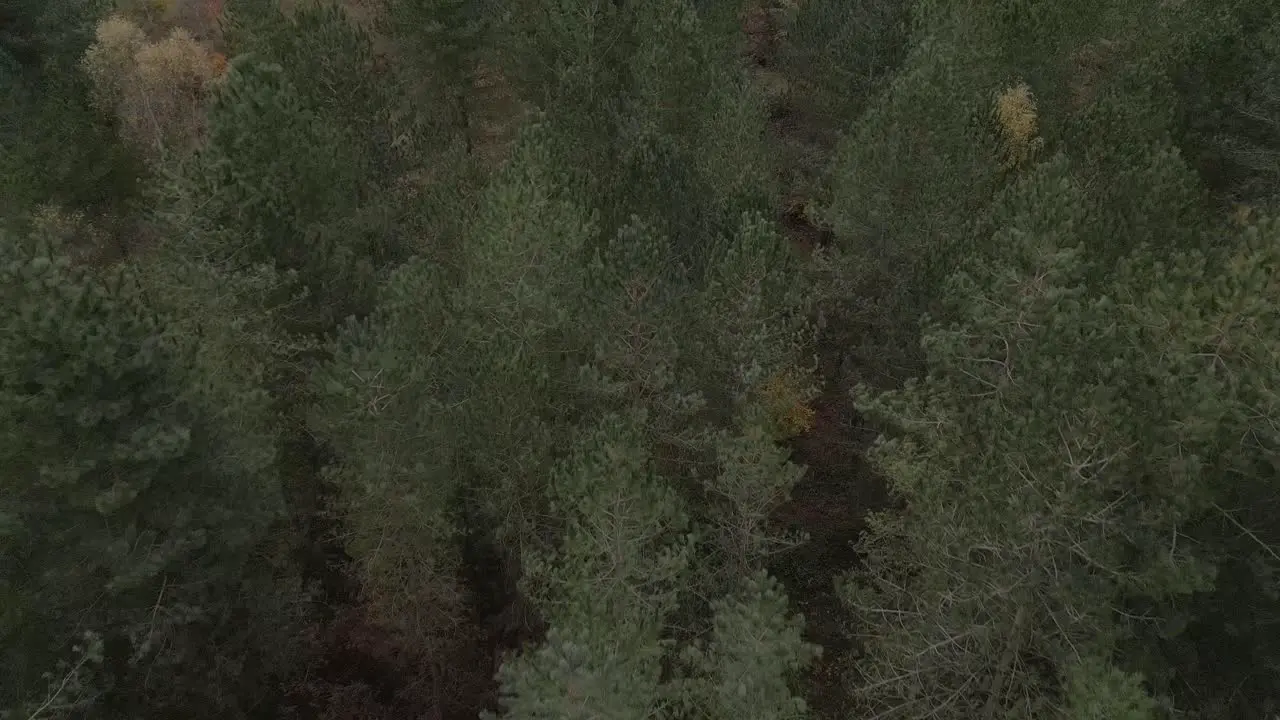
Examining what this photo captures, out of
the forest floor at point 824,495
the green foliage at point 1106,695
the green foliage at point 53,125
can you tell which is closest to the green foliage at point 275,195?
the green foliage at point 53,125

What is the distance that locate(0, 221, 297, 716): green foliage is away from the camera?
14.0 meters

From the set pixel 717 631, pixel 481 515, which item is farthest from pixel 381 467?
pixel 717 631

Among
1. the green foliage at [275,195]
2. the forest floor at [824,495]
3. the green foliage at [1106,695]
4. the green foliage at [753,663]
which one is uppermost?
the green foliage at [275,195]

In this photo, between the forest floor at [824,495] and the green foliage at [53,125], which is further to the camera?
the green foliage at [53,125]

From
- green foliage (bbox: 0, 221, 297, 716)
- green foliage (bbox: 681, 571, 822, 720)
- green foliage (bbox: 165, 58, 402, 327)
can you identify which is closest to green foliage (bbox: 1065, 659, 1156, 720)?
green foliage (bbox: 681, 571, 822, 720)

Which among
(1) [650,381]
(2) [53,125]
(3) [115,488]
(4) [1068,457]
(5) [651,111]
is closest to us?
(4) [1068,457]

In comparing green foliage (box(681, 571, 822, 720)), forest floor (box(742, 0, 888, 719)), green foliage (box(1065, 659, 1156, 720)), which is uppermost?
green foliage (box(1065, 659, 1156, 720))

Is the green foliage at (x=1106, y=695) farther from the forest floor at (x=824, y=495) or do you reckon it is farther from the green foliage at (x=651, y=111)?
the green foliage at (x=651, y=111)

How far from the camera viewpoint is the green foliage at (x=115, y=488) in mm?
14047

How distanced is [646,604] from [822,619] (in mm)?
12052

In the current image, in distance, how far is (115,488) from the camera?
14.4m

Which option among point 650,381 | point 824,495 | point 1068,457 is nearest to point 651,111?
point 650,381

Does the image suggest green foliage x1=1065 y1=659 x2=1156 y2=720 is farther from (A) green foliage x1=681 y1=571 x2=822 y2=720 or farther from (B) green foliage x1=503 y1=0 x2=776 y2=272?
(B) green foliage x1=503 y1=0 x2=776 y2=272

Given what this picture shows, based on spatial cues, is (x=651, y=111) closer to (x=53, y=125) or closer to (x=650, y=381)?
(x=650, y=381)
